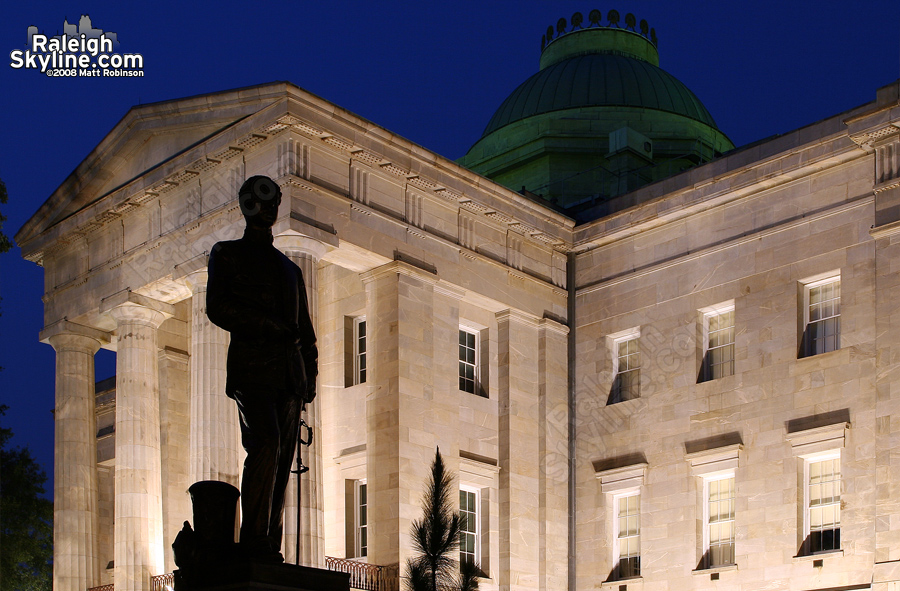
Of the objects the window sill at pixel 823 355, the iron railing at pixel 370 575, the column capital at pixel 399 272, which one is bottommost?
the iron railing at pixel 370 575

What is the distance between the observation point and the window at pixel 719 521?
30.1m

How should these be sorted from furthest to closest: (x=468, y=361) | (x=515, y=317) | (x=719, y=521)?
(x=515, y=317), (x=468, y=361), (x=719, y=521)

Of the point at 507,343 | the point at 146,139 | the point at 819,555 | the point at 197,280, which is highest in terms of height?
the point at 146,139

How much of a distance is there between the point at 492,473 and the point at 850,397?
885cm

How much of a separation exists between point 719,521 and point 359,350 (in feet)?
32.1

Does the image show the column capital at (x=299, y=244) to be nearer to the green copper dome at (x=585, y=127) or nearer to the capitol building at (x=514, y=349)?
the capitol building at (x=514, y=349)

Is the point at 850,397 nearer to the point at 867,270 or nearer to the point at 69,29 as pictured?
the point at 867,270

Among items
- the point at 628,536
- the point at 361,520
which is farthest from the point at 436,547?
the point at 628,536

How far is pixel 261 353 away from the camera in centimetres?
1045

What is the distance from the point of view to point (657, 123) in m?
46.2

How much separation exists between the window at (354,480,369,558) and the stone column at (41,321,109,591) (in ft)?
22.7

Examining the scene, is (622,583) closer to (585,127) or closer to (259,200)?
(585,127)

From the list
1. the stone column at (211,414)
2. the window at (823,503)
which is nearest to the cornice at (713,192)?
the window at (823,503)

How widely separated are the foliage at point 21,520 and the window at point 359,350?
11.3 meters
